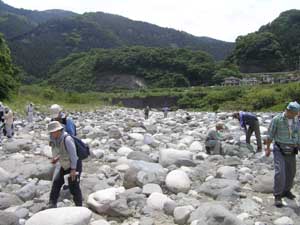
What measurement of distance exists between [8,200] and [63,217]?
179 cm

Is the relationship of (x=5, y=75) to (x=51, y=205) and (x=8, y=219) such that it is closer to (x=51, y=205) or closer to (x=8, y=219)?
(x=51, y=205)

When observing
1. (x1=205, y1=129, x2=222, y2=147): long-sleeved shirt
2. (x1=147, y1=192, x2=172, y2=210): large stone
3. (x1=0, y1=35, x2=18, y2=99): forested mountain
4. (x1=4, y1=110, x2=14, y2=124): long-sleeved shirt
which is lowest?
(x1=147, y1=192, x2=172, y2=210): large stone

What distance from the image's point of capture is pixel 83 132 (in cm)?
1582

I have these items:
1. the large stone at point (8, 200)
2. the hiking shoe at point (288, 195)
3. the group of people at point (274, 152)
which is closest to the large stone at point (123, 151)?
the group of people at point (274, 152)

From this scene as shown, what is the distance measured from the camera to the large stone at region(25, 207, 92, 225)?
5.13 m

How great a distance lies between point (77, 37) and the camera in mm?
151875

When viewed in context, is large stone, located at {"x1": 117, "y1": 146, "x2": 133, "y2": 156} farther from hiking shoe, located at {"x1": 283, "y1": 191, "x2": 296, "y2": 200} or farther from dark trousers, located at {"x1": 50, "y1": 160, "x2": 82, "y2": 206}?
hiking shoe, located at {"x1": 283, "y1": 191, "x2": 296, "y2": 200}

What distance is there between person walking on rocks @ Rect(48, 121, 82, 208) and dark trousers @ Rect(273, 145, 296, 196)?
3.02m

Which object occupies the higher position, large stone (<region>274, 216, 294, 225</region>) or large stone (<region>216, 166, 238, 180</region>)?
large stone (<region>216, 166, 238, 180</region>)

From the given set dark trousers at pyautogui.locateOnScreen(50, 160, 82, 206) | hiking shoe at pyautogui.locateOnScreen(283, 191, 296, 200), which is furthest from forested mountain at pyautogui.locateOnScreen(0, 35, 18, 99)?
hiking shoe at pyautogui.locateOnScreen(283, 191, 296, 200)

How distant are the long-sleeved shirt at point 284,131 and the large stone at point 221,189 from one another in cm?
113

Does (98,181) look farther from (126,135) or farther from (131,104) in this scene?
(131,104)

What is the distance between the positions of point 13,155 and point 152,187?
5.07m

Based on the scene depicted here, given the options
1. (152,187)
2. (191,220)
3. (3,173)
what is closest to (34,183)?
(3,173)
